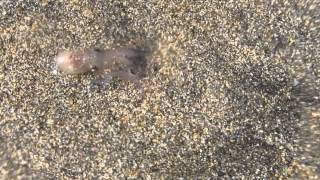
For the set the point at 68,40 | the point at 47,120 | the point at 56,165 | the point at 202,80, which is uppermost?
the point at 68,40

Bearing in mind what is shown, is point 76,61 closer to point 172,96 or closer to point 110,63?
point 110,63

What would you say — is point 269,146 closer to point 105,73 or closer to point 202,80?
point 202,80

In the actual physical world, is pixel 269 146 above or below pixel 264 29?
below

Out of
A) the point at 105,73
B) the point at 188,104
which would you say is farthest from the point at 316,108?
the point at 105,73

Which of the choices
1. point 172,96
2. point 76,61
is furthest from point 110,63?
point 172,96
